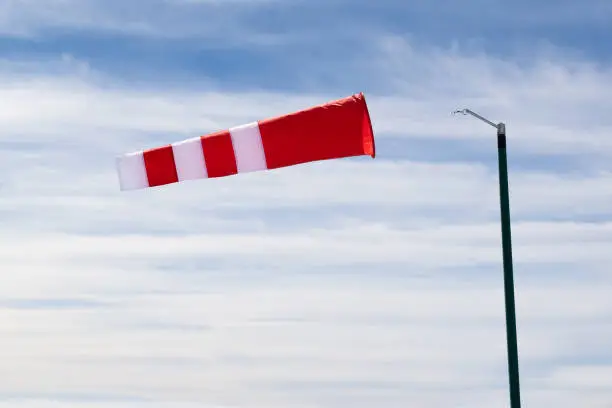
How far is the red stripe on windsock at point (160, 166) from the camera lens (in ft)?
48.0

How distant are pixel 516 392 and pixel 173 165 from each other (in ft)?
20.2

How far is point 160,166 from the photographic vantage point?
14.7m

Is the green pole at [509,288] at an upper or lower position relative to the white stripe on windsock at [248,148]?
lower

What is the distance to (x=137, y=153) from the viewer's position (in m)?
14.9

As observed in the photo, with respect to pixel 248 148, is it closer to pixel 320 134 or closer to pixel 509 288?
pixel 320 134

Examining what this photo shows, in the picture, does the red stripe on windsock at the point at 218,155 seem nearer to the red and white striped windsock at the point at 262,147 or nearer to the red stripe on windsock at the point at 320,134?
the red and white striped windsock at the point at 262,147

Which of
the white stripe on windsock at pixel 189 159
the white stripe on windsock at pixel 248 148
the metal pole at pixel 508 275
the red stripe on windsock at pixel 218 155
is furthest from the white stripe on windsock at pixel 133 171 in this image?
the metal pole at pixel 508 275

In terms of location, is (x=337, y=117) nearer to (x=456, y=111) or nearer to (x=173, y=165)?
(x=456, y=111)

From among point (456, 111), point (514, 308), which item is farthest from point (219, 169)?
point (514, 308)

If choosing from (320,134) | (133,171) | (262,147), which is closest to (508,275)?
(320,134)

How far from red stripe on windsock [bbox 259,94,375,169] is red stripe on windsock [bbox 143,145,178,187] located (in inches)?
63.3

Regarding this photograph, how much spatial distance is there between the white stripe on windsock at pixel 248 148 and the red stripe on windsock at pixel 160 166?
1101mm

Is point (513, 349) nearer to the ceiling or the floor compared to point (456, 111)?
nearer to the floor

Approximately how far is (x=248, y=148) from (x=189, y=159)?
39.5 inches
